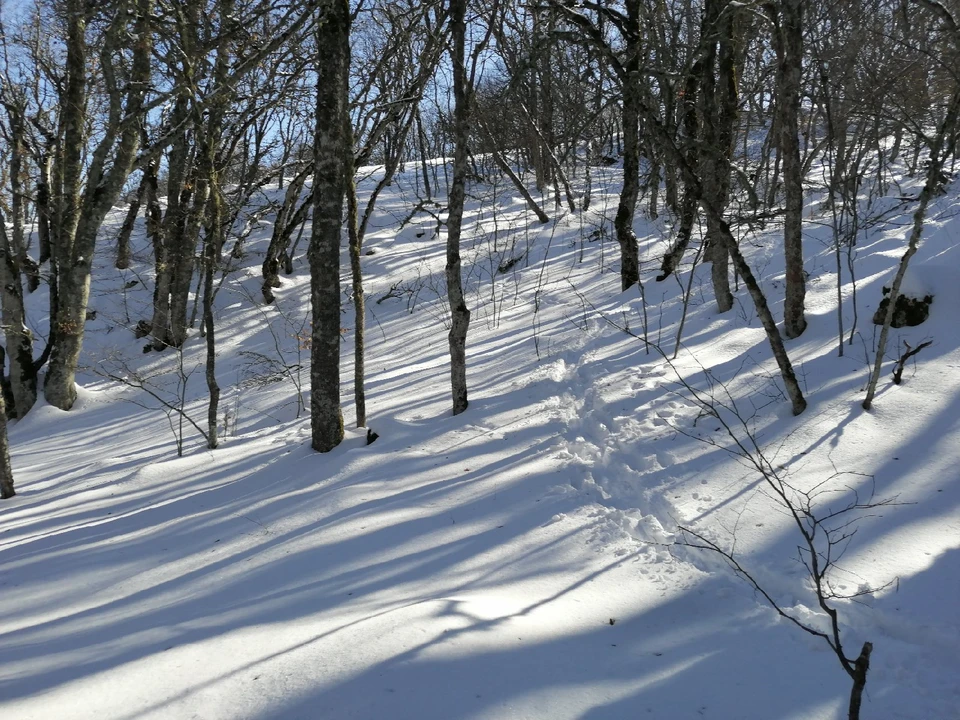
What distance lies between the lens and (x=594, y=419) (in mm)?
6098

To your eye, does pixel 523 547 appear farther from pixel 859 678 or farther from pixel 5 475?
pixel 5 475

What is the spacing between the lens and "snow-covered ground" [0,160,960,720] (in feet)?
9.12

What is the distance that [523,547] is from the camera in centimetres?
417

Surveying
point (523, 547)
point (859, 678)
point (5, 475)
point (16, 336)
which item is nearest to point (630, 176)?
point (523, 547)

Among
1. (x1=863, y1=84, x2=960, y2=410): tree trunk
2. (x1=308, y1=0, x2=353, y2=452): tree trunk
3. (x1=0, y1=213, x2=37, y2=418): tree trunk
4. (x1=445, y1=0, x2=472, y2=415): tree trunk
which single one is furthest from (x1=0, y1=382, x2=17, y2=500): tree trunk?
(x1=863, y1=84, x2=960, y2=410): tree trunk

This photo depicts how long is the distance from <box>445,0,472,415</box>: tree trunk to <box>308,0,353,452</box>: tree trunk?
0.99 m

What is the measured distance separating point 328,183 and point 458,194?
1.31 metres

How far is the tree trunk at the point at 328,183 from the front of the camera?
5.45m

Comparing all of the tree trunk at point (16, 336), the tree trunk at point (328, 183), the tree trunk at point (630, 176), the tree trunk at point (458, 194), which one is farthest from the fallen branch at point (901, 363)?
the tree trunk at point (16, 336)

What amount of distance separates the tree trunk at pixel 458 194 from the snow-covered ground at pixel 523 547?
0.47m

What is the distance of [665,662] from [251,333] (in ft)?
40.2

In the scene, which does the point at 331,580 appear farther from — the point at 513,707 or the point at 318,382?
the point at 318,382

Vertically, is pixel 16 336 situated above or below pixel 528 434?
above

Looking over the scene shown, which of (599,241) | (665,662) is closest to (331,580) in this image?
(665,662)
